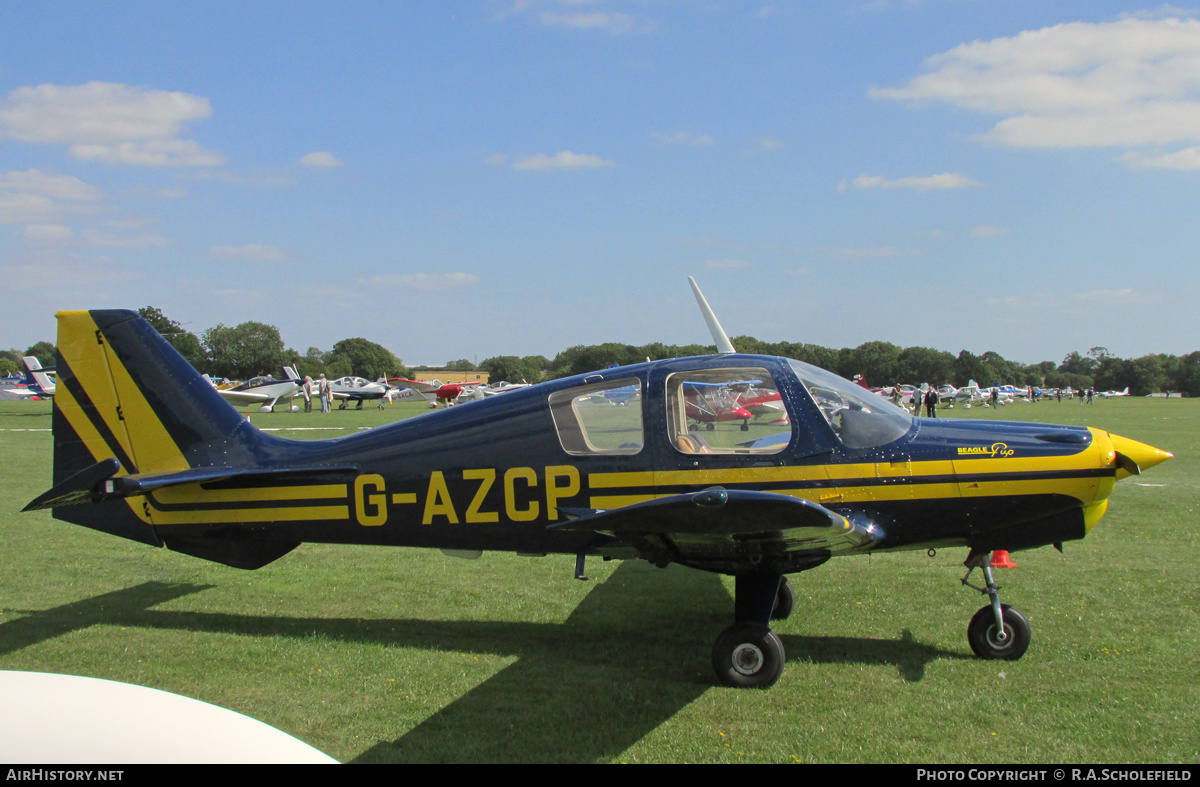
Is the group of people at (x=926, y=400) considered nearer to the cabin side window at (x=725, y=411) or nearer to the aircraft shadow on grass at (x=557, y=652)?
the aircraft shadow on grass at (x=557, y=652)

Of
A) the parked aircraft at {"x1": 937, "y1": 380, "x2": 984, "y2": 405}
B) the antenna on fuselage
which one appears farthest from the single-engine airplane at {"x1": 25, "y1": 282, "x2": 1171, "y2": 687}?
the parked aircraft at {"x1": 937, "y1": 380, "x2": 984, "y2": 405}

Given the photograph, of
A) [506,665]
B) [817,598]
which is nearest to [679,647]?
[506,665]

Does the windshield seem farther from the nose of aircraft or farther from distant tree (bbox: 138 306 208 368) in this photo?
distant tree (bbox: 138 306 208 368)

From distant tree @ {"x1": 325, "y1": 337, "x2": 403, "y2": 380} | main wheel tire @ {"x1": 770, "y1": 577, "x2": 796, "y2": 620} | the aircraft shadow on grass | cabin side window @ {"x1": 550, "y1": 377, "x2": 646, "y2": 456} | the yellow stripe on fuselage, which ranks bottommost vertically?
the aircraft shadow on grass

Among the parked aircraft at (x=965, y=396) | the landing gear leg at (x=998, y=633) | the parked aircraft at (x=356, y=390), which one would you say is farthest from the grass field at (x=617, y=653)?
the parked aircraft at (x=965, y=396)

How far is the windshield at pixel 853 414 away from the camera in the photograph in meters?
5.11

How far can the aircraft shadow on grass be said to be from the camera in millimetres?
4113

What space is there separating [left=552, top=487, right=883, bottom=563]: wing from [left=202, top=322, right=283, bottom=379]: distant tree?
11583 centimetres

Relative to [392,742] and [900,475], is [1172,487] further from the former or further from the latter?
[392,742]

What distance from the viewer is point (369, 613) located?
651 centimetres

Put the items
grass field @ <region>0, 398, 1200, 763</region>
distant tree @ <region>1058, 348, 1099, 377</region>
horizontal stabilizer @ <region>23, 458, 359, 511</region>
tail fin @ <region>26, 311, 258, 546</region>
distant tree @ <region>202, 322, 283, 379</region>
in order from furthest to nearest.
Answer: distant tree @ <region>1058, 348, 1099, 377</region> < distant tree @ <region>202, 322, 283, 379</region> < tail fin @ <region>26, 311, 258, 546</region> < horizontal stabilizer @ <region>23, 458, 359, 511</region> < grass field @ <region>0, 398, 1200, 763</region>

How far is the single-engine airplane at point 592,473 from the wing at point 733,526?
30mm

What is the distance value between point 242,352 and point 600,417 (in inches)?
4849

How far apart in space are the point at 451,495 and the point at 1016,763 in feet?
12.0
